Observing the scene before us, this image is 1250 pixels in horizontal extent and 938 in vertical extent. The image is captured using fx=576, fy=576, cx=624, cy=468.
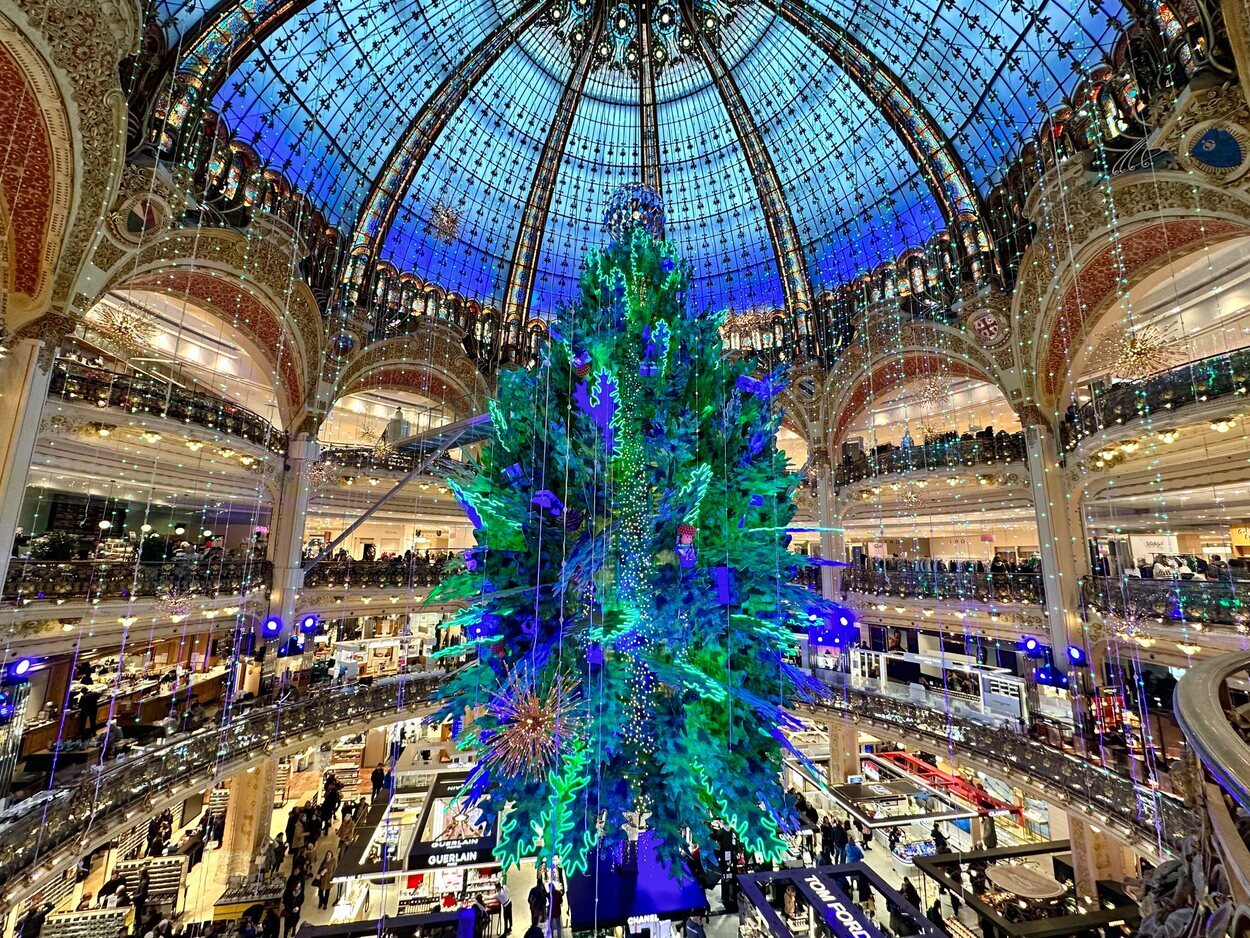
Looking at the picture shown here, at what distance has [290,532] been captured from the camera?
1719 centimetres

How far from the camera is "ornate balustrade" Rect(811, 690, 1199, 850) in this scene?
9.74 meters

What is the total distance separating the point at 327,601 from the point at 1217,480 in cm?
2383

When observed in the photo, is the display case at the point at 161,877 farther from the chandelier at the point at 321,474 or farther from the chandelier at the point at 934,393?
the chandelier at the point at 934,393

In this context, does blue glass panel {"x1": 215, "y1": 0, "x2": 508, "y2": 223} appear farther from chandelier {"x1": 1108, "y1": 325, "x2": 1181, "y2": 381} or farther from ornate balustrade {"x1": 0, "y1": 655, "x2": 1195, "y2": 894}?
chandelier {"x1": 1108, "y1": 325, "x2": 1181, "y2": 381}

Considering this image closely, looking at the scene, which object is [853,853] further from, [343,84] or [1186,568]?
[343,84]

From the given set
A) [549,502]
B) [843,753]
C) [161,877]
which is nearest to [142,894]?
[161,877]

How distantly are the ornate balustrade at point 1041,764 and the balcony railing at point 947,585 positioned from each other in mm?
3554

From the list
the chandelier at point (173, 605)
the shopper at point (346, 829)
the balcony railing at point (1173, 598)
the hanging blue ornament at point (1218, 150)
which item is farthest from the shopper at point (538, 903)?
the hanging blue ornament at point (1218, 150)

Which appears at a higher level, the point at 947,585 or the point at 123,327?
the point at 123,327

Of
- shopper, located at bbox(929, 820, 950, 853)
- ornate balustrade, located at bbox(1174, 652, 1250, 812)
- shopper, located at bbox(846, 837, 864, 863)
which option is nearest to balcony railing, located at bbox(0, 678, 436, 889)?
shopper, located at bbox(846, 837, 864, 863)

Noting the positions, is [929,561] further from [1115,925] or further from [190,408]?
[190,408]

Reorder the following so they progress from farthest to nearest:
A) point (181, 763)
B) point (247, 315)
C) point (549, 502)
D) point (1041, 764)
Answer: point (247, 315)
point (1041, 764)
point (181, 763)
point (549, 502)

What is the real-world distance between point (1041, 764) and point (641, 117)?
22.4 m

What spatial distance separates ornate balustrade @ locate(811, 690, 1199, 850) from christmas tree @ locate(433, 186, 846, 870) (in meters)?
5.40
